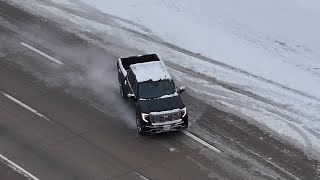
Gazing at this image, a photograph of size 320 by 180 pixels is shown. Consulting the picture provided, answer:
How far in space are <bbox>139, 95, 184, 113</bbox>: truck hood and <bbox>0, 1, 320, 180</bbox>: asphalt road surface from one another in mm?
1122

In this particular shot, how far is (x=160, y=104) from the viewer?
2064cm

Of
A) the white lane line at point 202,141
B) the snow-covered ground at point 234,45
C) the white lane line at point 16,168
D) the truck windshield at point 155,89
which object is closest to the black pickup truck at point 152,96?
A: the truck windshield at point 155,89

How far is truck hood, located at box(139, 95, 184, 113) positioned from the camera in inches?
806

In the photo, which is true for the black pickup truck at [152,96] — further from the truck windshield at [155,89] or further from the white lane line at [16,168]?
the white lane line at [16,168]

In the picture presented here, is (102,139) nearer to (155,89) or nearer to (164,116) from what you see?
(164,116)

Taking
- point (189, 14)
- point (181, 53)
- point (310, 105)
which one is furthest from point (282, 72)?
point (189, 14)

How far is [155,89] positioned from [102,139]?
99.6 inches

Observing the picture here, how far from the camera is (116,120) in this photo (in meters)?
21.9

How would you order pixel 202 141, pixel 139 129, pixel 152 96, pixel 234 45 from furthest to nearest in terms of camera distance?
1. pixel 234 45
2. pixel 152 96
3. pixel 139 129
4. pixel 202 141

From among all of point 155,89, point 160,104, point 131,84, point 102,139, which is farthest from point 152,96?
point 102,139

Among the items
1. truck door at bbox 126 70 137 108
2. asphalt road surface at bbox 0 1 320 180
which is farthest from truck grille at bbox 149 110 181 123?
truck door at bbox 126 70 137 108

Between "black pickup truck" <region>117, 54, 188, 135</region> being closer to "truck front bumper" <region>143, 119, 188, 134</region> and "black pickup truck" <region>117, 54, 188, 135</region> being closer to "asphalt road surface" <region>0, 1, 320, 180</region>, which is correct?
"truck front bumper" <region>143, 119, 188, 134</region>

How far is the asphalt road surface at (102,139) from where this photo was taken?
19.3 metres

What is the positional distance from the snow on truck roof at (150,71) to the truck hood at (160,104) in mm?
994
